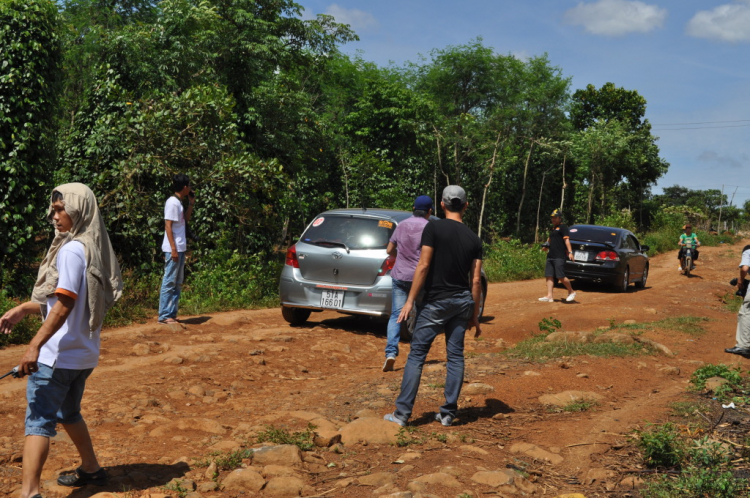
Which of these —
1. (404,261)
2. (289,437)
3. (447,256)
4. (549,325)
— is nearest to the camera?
(289,437)

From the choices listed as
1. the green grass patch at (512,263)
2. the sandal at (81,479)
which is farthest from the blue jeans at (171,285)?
the green grass patch at (512,263)

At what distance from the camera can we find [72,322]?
3.80m

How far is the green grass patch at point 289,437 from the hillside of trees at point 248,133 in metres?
7.02

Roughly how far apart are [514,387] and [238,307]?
6211 millimetres

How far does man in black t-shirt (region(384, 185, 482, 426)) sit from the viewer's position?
532cm

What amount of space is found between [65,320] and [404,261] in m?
4.23

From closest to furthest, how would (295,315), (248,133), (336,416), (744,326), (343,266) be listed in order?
(336,416)
(744,326)
(343,266)
(295,315)
(248,133)

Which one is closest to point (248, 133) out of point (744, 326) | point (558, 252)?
point (558, 252)

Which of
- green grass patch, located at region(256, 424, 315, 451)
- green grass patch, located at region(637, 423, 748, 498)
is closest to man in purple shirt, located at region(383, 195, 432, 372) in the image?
green grass patch, located at region(256, 424, 315, 451)

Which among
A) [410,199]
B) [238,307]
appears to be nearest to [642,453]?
[238,307]

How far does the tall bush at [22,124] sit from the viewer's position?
33.4ft

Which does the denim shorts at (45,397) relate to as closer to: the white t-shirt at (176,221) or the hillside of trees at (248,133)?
the white t-shirt at (176,221)

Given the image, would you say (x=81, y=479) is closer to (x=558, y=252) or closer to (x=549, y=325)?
(x=549, y=325)

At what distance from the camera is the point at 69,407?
3.92m
